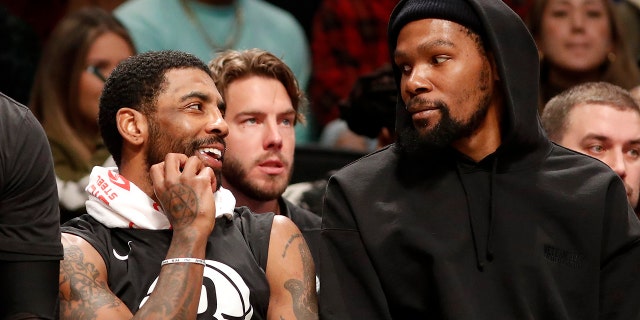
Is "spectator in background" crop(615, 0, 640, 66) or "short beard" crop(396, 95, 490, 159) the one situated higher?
"short beard" crop(396, 95, 490, 159)

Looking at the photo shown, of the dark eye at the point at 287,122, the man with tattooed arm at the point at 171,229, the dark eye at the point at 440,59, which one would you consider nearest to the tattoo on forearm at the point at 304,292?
the man with tattooed arm at the point at 171,229

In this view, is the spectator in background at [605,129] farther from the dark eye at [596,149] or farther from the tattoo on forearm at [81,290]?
the tattoo on forearm at [81,290]

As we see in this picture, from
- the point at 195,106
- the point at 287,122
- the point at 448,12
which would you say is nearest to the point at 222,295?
the point at 195,106

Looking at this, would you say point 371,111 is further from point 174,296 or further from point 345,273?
point 174,296

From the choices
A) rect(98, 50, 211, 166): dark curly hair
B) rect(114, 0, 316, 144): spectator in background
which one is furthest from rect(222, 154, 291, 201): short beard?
rect(114, 0, 316, 144): spectator in background

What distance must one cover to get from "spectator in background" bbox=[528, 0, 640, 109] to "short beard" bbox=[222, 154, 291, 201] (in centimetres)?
150

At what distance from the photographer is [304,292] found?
3211mm

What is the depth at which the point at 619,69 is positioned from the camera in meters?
4.99

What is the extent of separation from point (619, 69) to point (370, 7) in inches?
49.2

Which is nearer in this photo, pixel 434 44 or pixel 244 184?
pixel 434 44

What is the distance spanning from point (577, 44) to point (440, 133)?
2126mm

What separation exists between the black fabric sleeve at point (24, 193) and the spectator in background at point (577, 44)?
2695 mm

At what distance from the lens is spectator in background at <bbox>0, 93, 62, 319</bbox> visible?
2738 mm

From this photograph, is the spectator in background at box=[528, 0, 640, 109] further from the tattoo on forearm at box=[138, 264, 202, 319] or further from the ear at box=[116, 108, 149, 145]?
the tattoo on forearm at box=[138, 264, 202, 319]
